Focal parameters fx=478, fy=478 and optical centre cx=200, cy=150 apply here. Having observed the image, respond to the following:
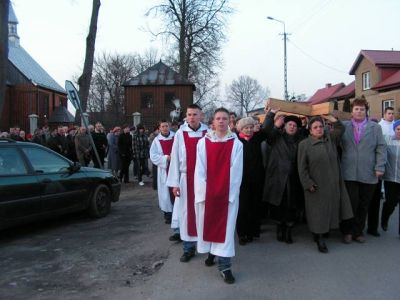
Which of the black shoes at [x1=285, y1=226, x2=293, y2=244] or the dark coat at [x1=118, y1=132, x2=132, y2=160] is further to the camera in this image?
the dark coat at [x1=118, y1=132, x2=132, y2=160]

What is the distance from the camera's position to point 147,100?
43.7m

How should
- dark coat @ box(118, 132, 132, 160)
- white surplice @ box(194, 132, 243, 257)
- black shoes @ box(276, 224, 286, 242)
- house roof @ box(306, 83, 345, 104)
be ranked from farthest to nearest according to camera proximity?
1. house roof @ box(306, 83, 345, 104)
2. dark coat @ box(118, 132, 132, 160)
3. black shoes @ box(276, 224, 286, 242)
4. white surplice @ box(194, 132, 243, 257)

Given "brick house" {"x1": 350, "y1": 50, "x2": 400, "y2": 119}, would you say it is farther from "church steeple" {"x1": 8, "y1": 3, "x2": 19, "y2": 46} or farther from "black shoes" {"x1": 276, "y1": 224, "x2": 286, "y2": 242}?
"church steeple" {"x1": 8, "y1": 3, "x2": 19, "y2": 46}

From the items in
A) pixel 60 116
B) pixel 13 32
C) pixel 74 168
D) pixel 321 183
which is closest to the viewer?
pixel 321 183

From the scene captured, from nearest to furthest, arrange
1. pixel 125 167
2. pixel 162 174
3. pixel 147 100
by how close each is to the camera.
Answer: pixel 162 174 < pixel 125 167 < pixel 147 100

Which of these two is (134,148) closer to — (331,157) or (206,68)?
(331,157)

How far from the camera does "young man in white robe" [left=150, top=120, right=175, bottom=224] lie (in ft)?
24.6

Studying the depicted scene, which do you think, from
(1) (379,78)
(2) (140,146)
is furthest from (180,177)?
(1) (379,78)

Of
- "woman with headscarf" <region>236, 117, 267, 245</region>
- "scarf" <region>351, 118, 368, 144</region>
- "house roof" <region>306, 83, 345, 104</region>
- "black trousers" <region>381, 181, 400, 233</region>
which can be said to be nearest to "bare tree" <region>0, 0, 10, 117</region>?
"woman with headscarf" <region>236, 117, 267, 245</region>

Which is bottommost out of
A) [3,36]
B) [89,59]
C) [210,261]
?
[210,261]

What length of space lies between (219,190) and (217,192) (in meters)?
0.03

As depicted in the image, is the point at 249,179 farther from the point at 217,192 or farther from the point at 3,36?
the point at 3,36

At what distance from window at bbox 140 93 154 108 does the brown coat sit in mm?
37754

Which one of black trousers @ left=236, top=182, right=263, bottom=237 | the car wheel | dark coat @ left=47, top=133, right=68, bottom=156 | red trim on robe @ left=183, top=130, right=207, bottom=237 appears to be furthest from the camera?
A: dark coat @ left=47, top=133, right=68, bottom=156
